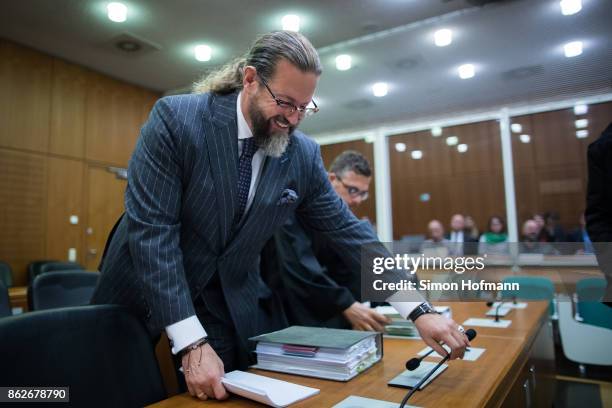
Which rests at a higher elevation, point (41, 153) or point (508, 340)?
point (41, 153)

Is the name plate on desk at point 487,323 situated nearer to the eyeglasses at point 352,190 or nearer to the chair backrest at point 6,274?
the eyeglasses at point 352,190

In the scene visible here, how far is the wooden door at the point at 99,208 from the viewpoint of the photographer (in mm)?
5316

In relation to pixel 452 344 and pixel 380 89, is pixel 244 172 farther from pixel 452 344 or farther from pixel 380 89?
pixel 380 89

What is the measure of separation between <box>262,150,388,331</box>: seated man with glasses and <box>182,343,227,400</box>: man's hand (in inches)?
28.7

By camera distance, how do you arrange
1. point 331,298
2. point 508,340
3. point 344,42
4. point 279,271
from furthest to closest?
1. point 344,42
2. point 279,271
3. point 331,298
4. point 508,340

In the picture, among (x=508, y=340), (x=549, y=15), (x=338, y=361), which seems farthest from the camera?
(x=549, y=15)

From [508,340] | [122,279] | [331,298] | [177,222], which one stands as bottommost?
[508,340]

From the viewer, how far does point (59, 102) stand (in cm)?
513

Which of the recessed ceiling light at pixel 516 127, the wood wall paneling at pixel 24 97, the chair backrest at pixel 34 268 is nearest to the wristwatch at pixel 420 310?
the chair backrest at pixel 34 268

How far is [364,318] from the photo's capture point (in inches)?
62.6

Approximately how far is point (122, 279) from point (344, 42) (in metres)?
3.79

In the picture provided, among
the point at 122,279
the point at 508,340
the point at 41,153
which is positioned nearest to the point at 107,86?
the point at 41,153


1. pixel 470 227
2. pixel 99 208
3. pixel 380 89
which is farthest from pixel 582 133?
pixel 99 208

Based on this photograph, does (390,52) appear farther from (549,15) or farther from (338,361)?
(338,361)
